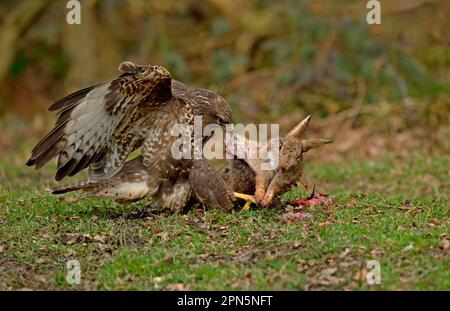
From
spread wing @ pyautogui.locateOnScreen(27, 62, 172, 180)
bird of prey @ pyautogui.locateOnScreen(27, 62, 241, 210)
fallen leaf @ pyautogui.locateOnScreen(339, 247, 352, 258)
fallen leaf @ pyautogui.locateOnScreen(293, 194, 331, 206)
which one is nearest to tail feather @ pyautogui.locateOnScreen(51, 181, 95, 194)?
bird of prey @ pyautogui.locateOnScreen(27, 62, 241, 210)

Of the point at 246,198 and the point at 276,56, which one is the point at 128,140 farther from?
the point at 276,56

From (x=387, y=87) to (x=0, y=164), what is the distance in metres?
6.23

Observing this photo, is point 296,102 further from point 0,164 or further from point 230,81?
point 0,164

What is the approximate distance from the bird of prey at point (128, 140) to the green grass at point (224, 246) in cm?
26

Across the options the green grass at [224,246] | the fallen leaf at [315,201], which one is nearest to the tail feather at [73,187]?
the green grass at [224,246]

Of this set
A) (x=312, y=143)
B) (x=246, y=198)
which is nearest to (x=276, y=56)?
(x=312, y=143)

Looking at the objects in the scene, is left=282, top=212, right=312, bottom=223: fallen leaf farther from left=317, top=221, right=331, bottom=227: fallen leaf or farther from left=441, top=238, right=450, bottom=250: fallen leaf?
left=441, top=238, right=450, bottom=250: fallen leaf

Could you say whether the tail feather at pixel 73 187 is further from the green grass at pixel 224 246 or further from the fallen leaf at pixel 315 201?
the fallen leaf at pixel 315 201

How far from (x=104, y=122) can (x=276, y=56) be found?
7331 millimetres

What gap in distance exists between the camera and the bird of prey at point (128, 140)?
6.79 meters

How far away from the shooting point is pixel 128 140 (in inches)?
281
